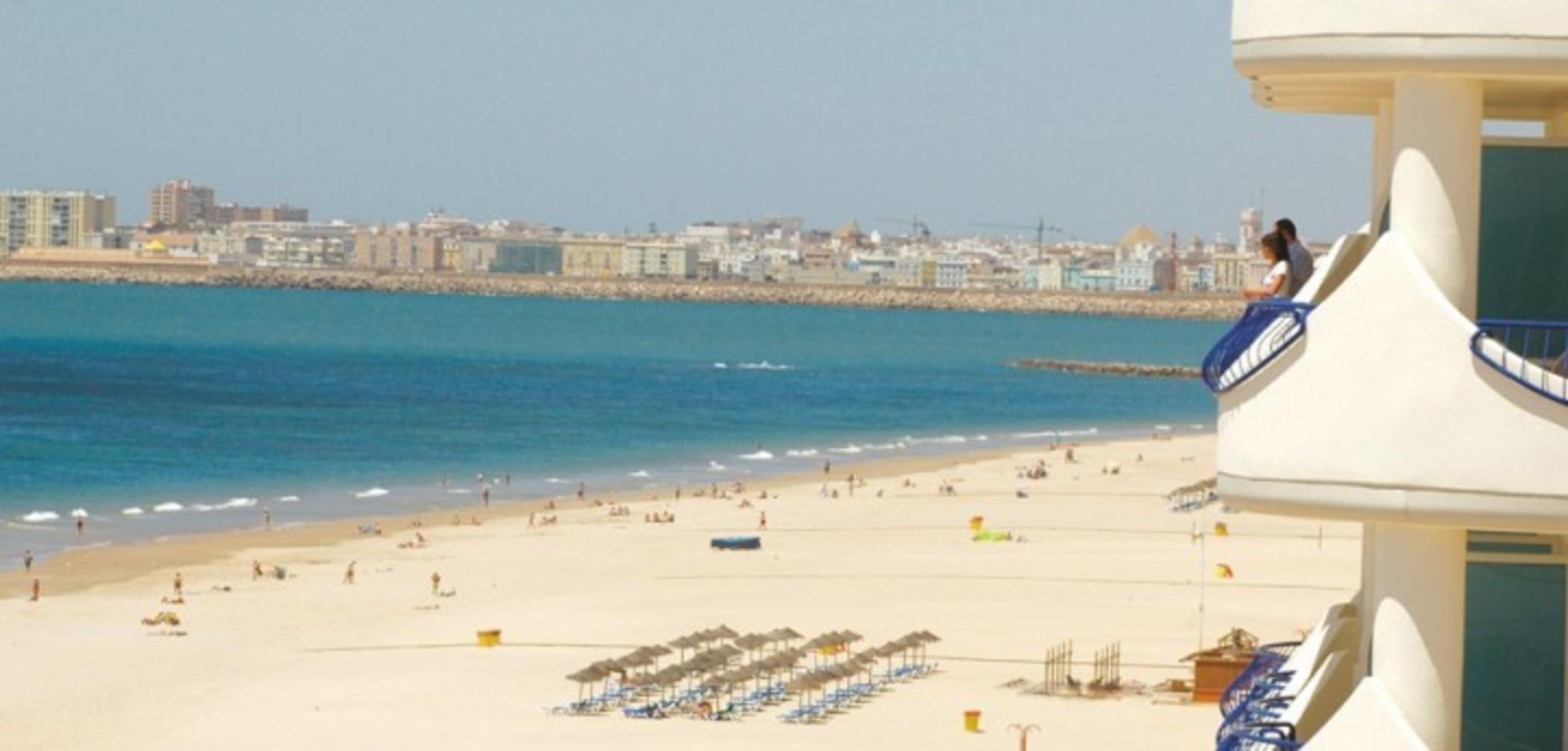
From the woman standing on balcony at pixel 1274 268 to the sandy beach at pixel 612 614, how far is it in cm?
1518

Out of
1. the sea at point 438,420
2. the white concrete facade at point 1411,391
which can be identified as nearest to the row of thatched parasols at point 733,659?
the sea at point 438,420

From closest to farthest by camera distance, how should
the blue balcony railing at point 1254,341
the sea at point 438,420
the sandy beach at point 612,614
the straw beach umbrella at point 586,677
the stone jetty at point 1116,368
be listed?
the blue balcony railing at point 1254,341
the sandy beach at point 612,614
the straw beach umbrella at point 586,677
the sea at point 438,420
the stone jetty at point 1116,368

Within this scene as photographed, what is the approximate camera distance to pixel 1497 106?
25.3ft

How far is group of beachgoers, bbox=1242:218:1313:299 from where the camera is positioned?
25.6ft

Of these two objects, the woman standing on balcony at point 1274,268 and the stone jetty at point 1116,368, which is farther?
the stone jetty at point 1116,368

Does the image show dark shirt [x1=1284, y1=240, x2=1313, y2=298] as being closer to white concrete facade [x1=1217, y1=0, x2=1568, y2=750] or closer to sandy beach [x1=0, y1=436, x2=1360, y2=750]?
white concrete facade [x1=1217, y1=0, x2=1568, y2=750]

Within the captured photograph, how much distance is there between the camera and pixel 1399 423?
6344 millimetres

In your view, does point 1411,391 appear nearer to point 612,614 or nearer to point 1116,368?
point 612,614

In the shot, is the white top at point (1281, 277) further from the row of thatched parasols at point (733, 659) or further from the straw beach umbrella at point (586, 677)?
the row of thatched parasols at point (733, 659)

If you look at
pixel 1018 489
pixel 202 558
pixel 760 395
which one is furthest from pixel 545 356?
pixel 202 558

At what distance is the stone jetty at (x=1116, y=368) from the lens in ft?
511

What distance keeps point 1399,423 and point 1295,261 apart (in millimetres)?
1646

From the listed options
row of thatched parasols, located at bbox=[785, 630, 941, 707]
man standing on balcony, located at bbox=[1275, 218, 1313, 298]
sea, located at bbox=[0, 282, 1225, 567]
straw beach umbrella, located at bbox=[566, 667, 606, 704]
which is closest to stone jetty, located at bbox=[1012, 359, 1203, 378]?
sea, located at bbox=[0, 282, 1225, 567]

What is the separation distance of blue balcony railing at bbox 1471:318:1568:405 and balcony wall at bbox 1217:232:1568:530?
0.08 feet
